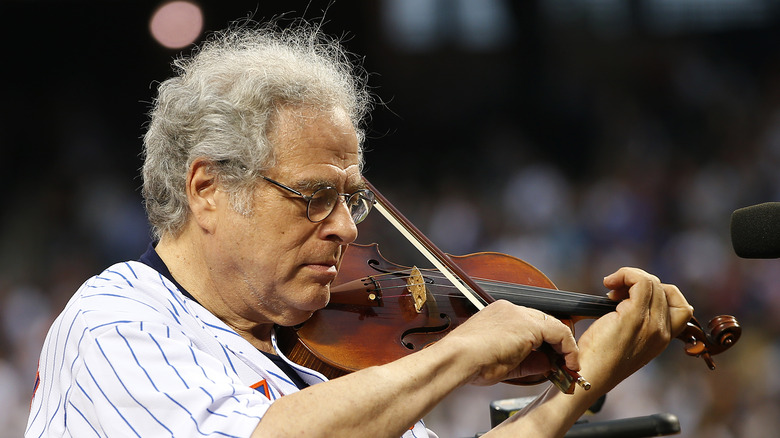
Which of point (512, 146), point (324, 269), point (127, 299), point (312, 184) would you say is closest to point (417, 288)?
point (324, 269)

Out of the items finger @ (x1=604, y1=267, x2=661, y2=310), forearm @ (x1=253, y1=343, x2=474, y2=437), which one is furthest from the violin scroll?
forearm @ (x1=253, y1=343, x2=474, y2=437)

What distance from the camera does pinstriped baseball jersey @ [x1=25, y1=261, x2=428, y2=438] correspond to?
1203mm

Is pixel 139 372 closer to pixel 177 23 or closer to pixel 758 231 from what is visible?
pixel 758 231

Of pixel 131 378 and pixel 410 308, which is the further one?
pixel 410 308

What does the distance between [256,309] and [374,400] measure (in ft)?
1.39

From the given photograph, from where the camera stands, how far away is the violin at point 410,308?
167cm

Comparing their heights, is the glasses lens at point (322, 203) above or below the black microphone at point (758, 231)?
above

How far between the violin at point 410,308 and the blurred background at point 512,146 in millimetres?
3335

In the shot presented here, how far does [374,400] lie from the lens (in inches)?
49.0

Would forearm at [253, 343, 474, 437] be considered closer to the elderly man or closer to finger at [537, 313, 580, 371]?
the elderly man

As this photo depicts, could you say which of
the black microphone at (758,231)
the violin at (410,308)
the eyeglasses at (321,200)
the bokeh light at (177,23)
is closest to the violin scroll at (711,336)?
the violin at (410,308)

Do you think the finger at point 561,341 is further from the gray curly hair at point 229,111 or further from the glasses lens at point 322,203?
the gray curly hair at point 229,111

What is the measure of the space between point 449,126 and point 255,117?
5.20 meters

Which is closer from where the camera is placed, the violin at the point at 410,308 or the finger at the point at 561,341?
the finger at the point at 561,341
